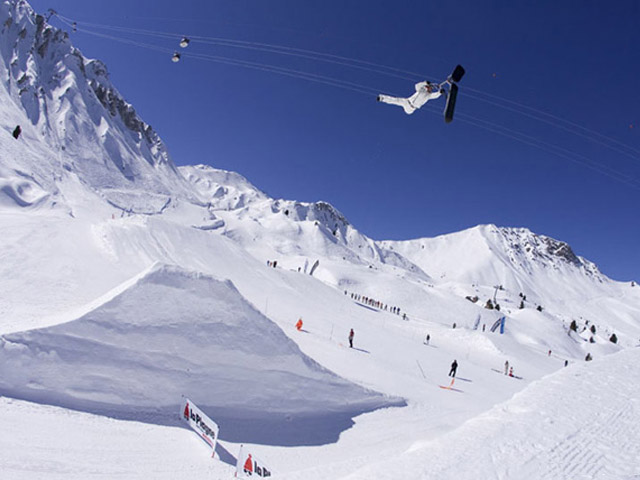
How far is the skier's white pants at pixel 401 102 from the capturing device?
883 cm

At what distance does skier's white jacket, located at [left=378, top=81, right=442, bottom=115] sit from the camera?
8.11 m

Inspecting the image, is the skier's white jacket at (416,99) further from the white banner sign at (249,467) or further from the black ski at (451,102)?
the white banner sign at (249,467)

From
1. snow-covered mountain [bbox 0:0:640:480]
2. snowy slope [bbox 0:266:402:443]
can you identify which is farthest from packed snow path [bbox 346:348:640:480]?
snowy slope [bbox 0:266:402:443]

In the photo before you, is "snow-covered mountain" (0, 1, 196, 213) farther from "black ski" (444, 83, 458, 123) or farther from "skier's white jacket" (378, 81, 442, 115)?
→ "black ski" (444, 83, 458, 123)

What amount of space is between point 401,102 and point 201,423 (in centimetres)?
936

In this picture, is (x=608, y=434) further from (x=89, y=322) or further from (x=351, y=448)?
(x=89, y=322)

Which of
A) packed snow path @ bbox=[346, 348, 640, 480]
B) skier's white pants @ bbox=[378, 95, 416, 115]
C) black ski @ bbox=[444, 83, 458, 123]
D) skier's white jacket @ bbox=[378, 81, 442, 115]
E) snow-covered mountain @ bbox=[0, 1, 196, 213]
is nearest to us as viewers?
packed snow path @ bbox=[346, 348, 640, 480]

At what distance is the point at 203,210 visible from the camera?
92500 millimetres

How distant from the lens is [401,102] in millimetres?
8906

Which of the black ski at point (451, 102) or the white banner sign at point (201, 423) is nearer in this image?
the black ski at point (451, 102)

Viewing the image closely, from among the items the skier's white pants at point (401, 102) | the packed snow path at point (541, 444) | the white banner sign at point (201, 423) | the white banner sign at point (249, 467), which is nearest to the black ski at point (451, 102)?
the skier's white pants at point (401, 102)

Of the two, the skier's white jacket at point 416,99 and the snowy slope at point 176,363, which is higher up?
the skier's white jacket at point 416,99

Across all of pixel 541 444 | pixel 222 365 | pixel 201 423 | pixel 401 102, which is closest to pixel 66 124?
pixel 222 365

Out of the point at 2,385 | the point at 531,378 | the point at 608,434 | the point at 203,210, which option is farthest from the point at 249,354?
the point at 203,210
